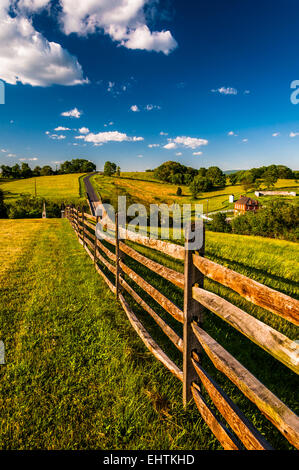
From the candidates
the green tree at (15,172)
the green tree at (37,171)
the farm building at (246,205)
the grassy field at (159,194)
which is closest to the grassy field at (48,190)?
the grassy field at (159,194)

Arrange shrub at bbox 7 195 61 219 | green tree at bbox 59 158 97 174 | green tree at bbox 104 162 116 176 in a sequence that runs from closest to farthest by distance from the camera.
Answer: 1. shrub at bbox 7 195 61 219
2. green tree at bbox 104 162 116 176
3. green tree at bbox 59 158 97 174

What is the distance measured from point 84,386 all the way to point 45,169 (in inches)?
5039

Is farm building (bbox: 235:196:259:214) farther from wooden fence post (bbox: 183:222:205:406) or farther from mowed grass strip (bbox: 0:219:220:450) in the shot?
wooden fence post (bbox: 183:222:205:406)

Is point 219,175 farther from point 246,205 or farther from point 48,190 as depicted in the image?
point 48,190

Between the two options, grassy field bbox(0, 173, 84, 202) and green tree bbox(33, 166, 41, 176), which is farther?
green tree bbox(33, 166, 41, 176)

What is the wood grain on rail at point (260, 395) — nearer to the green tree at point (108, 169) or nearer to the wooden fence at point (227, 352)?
the wooden fence at point (227, 352)

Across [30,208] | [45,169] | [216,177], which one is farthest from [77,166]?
[30,208]

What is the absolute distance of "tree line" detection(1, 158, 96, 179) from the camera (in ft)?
332

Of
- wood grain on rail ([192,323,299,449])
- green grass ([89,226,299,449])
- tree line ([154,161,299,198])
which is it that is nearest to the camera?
wood grain on rail ([192,323,299,449])

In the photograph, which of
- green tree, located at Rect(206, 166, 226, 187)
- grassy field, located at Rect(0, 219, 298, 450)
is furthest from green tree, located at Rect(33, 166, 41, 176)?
grassy field, located at Rect(0, 219, 298, 450)

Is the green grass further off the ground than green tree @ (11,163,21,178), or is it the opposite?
green tree @ (11,163,21,178)

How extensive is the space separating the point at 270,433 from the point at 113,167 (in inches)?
4834

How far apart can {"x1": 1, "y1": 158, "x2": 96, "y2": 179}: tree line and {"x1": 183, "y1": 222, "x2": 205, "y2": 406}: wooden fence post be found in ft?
388

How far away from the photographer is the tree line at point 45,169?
332 feet
